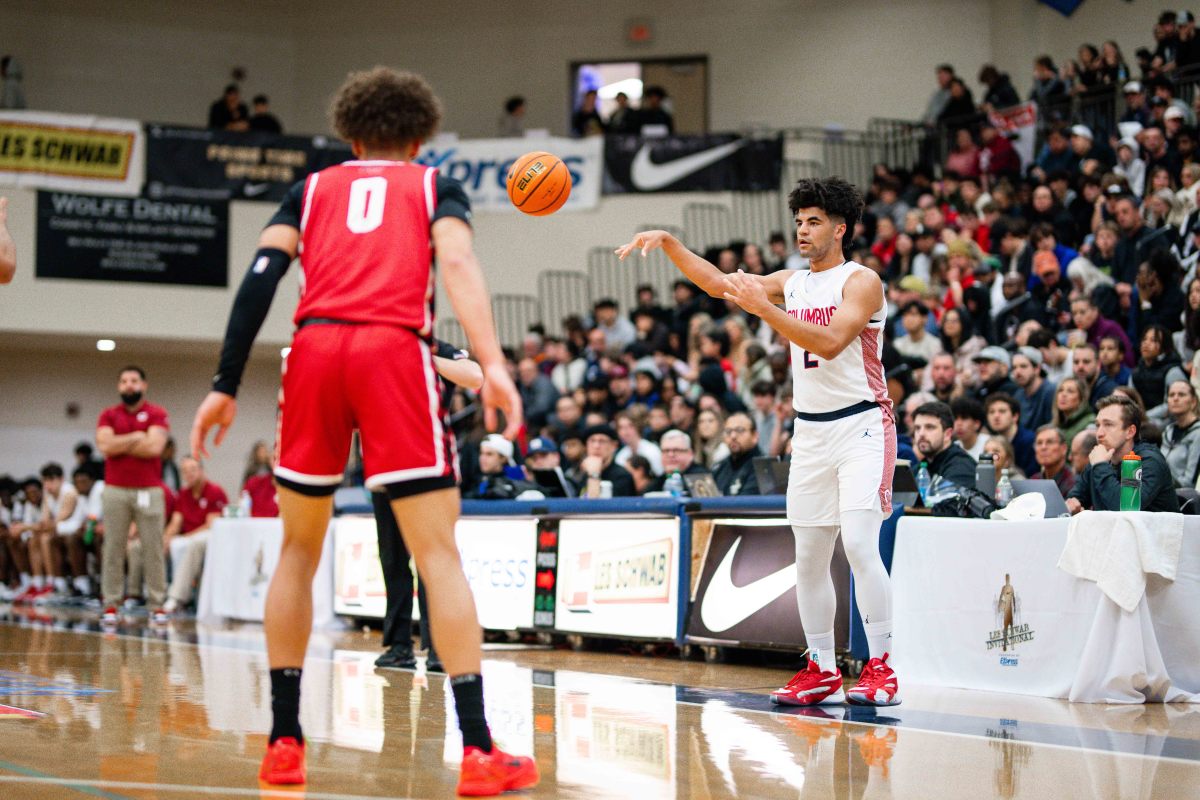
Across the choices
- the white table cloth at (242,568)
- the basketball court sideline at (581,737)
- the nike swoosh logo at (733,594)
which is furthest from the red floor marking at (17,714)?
the white table cloth at (242,568)

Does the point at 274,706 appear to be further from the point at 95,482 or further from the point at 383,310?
the point at 95,482

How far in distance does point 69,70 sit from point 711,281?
60.5 ft

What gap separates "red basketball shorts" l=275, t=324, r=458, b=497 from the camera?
3.72 m

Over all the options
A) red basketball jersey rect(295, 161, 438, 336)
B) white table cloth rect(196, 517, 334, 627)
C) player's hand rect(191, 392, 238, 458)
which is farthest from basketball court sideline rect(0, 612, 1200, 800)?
white table cloth rect(196, 517, 334, 627)

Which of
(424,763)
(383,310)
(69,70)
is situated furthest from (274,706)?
(69,70)

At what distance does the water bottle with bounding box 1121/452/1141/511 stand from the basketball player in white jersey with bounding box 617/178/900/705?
4.53ft

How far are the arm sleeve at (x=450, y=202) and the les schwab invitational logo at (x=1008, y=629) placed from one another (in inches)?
159

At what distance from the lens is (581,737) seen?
4875 mm

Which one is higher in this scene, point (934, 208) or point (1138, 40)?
point (1138, 40)

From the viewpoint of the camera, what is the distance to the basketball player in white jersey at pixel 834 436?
18.7 ft

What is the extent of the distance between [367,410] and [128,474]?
924cm

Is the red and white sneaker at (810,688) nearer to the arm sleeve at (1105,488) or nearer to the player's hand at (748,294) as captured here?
the player's hand at (748,294)

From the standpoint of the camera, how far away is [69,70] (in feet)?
70.6

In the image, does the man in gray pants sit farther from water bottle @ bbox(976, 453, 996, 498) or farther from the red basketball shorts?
the red basketball shorts
